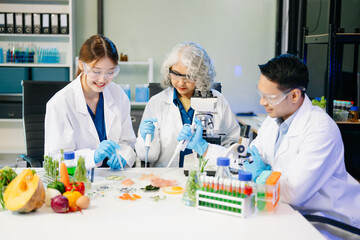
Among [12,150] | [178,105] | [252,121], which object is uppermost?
[178,105]

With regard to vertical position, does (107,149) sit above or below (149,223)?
above

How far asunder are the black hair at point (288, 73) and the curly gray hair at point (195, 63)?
0.70 m

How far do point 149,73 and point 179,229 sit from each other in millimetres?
3540

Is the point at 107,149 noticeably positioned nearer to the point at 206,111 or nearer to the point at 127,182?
the point at 127,182

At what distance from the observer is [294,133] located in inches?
74.6

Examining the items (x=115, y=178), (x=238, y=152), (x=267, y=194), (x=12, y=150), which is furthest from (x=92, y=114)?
(x=12, y=150)

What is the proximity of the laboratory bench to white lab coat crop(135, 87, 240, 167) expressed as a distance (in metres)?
0.89

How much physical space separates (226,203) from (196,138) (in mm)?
751

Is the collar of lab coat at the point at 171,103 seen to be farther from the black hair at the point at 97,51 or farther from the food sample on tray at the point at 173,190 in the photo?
the food sample on tray at the point at 173,190

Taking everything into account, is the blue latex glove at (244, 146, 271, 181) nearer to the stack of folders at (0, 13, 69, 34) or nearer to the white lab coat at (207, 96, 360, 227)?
the white lab coat at (207, 96, 360, 227)

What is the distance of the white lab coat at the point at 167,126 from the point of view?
2.62 metres

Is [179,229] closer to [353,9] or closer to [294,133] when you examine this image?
[294,133]

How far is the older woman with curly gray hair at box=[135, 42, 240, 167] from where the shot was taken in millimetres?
2533

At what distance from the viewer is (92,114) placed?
99.1 inches
